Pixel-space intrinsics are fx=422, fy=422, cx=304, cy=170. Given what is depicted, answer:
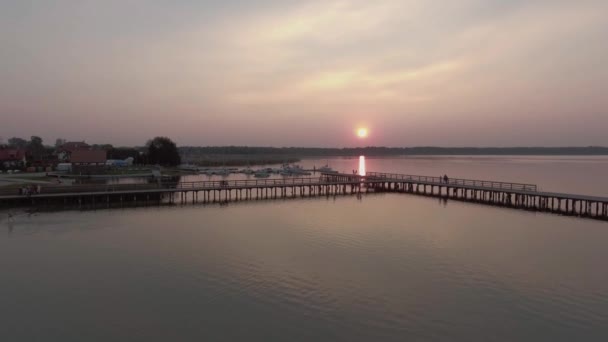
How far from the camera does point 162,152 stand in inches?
3403

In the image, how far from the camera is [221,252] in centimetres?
2011

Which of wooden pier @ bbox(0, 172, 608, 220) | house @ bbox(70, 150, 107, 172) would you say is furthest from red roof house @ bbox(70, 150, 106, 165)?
wooden pier @ bbox(0, 172, 608, 220)

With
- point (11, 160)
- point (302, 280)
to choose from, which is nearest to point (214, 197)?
point (302, 280)

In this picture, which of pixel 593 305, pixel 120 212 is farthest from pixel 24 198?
pixel 593 305

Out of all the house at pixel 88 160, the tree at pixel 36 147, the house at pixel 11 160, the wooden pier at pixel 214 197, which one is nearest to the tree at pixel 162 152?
the house at pixel 88 160

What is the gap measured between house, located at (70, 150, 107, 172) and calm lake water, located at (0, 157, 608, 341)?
1451 inches

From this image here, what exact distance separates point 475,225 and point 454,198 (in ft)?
46.2

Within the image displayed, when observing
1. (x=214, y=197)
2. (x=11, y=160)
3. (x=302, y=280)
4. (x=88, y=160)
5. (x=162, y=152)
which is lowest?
(x=302, y=280)

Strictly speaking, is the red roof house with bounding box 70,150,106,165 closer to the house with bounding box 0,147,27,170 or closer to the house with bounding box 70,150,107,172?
the house with bounding box 70,150,107,172

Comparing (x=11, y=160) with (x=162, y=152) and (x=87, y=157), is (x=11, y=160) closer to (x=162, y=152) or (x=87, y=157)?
(x=87, y=157)

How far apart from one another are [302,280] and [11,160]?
62.6 metres

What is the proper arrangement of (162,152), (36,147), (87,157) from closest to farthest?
(87,157), (162,152), (36,147)

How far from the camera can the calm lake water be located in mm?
12266

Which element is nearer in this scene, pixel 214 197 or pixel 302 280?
pixel 302 280
